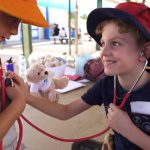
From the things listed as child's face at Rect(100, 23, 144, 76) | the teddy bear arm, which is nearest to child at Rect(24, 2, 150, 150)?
child's face at Rect(100, 23, 144, 76)

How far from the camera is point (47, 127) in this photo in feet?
3.34

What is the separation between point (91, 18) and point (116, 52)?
0.50ft

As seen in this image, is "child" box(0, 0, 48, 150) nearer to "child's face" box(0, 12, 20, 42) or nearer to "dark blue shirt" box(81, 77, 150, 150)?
"child's face" box(0, 12, 20, 42)

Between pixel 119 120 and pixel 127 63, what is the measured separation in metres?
0.18

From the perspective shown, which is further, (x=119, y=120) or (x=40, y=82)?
(x=40, y=82)

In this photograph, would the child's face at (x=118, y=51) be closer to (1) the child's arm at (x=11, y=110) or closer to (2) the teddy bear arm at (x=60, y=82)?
(1) the child's arm at (x=11, y=110)

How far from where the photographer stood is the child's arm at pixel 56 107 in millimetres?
855

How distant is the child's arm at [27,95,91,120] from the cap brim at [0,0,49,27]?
0.40 m

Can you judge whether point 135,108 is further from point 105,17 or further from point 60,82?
point 60,82

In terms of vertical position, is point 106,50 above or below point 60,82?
above

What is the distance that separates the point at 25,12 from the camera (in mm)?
466

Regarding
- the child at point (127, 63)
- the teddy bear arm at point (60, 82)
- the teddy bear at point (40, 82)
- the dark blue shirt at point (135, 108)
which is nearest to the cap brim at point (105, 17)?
the child at point (127, 63)

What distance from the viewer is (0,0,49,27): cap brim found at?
44 cm

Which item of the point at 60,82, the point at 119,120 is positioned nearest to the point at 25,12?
the point at 119,120
